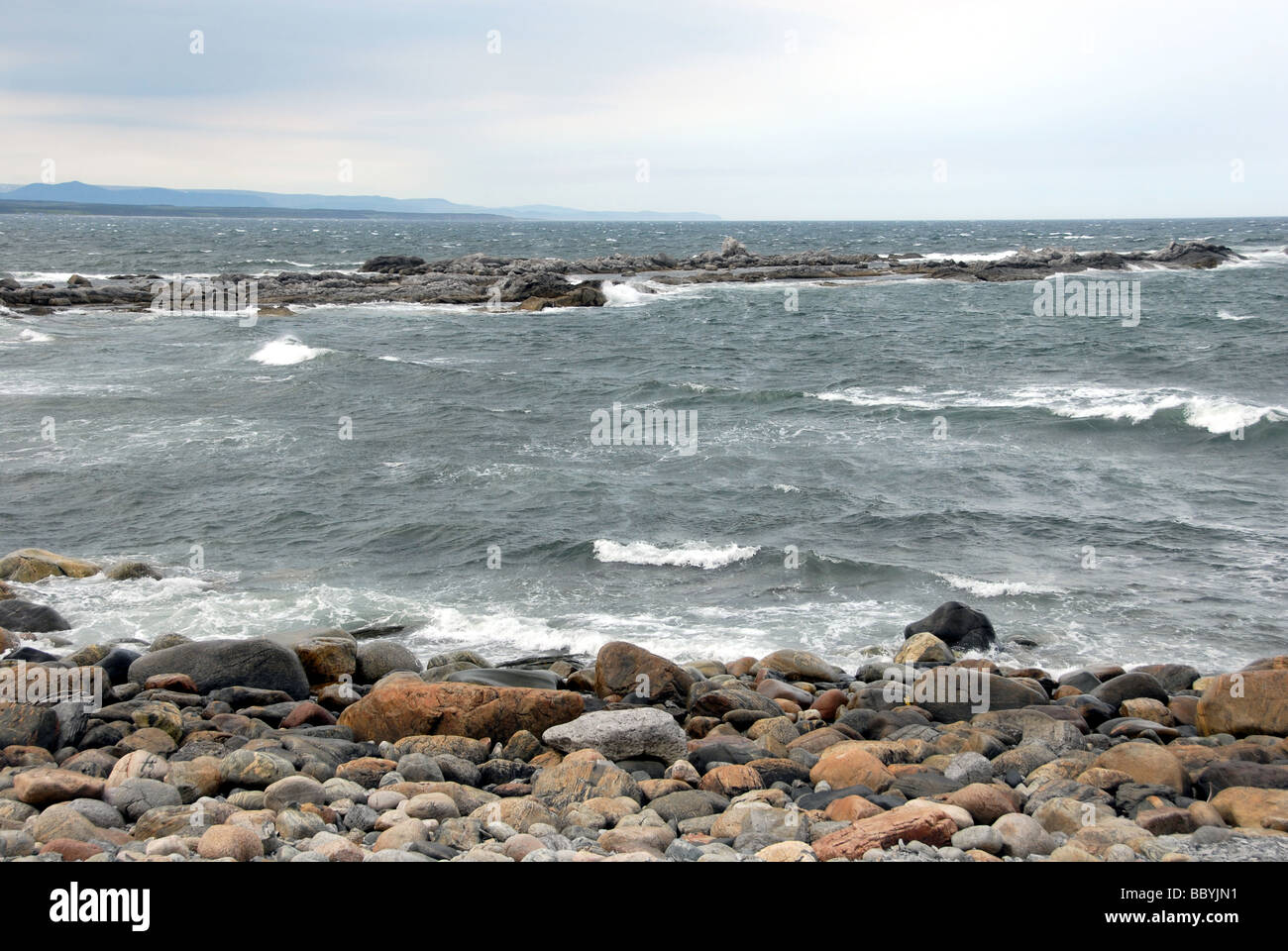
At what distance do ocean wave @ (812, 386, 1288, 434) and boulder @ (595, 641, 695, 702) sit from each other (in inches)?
797

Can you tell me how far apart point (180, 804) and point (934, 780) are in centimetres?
592

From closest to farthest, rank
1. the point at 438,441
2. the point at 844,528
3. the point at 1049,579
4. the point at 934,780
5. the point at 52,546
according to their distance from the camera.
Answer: the point at 934,780 < the point at 1049,579 < the point at 52,546 < the point at 844,528 < the point at 438,441

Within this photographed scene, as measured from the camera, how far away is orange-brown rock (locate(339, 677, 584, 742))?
989 centimetres

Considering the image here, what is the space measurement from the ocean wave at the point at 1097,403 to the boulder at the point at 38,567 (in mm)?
21800

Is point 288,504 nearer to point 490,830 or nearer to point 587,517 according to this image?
point 587,517

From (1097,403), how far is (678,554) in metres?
17.7

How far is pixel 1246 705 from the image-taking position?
1011cm

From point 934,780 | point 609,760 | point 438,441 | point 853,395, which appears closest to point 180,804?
point 609,760

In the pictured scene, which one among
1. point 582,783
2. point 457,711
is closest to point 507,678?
point 457,711

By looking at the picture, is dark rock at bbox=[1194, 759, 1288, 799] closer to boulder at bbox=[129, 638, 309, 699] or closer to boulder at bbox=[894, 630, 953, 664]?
boulder at bbox=[894, 630, 953, 664]

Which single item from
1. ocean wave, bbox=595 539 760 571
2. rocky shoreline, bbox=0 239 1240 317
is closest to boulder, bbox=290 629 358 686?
ocean wave, bbox=595 539 760 571

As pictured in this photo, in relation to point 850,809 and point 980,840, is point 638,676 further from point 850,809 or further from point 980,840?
point 980,840

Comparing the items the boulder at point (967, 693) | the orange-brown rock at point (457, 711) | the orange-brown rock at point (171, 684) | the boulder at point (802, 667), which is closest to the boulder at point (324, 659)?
the orange-brown rock at point (171, 684)

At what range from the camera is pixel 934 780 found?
8477 mm
